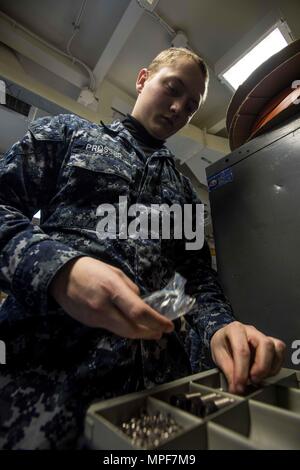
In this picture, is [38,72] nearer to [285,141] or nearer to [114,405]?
[285,141]

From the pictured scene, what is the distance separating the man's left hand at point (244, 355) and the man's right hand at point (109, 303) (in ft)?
0.60

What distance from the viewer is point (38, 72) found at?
165 centimetres

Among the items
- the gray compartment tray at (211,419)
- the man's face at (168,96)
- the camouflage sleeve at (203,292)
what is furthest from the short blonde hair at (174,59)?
the gray compartment tray at (211,419)

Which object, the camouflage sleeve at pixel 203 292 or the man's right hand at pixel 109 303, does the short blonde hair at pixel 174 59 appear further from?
the man's right hand at pixel 109 303

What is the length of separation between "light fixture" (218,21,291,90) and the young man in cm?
81

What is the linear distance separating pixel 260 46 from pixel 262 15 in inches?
7.2

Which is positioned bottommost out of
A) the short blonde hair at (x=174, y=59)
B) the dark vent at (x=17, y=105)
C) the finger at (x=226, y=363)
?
the finger at (x=226, y=363)

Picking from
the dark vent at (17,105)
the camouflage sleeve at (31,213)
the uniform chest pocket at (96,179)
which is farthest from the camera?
the dark vent at (17,105)

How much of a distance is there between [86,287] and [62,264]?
0.06 metres

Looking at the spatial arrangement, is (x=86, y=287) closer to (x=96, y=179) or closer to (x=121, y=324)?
(x=121, y=324)

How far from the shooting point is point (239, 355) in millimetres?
415

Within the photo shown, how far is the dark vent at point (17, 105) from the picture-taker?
61.9 inches

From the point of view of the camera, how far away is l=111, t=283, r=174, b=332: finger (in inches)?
11.2

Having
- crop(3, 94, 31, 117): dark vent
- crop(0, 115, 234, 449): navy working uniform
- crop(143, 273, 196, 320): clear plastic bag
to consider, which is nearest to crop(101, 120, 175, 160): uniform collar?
crop(0, 115, 234, 449): navy working uniform
